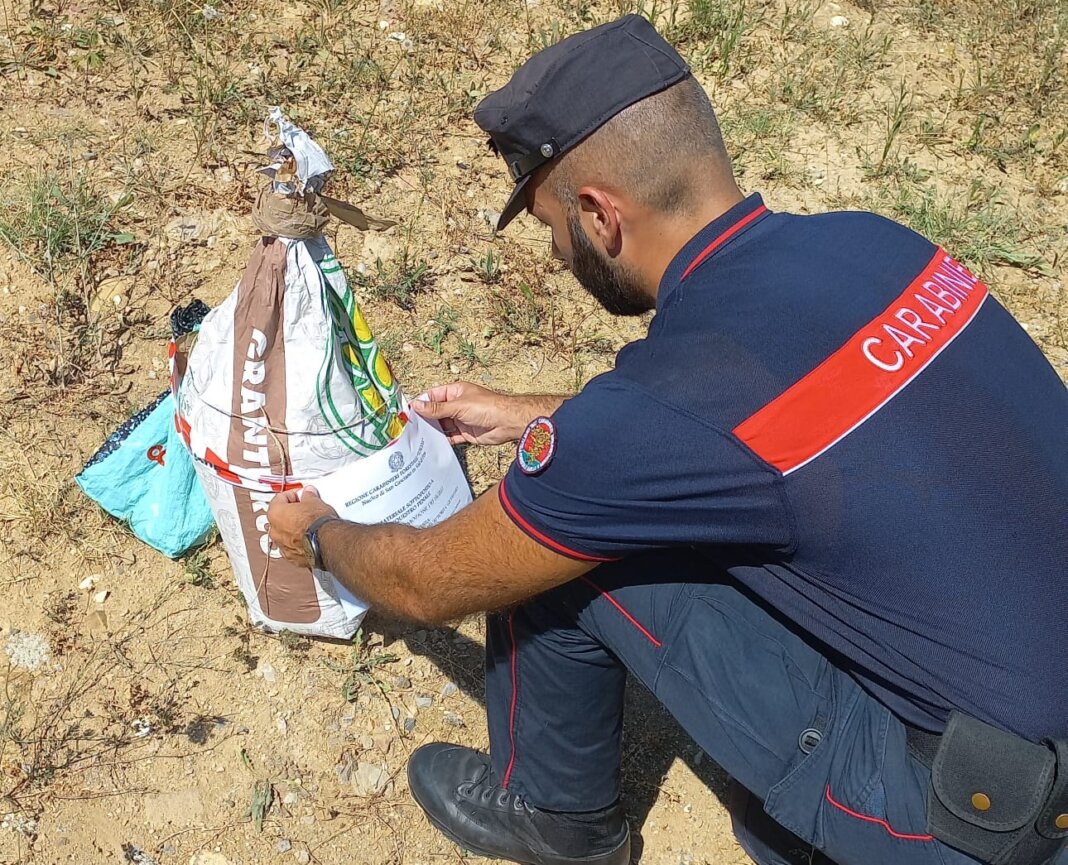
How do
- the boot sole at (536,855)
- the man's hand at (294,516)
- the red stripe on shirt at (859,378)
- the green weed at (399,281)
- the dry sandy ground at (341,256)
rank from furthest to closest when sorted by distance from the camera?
the green weed at (399,281), the dry sandy ground at (341,256), the boot sole at (536,855), the man's hand at (294,516), the red stripe on shirt at (859,378)

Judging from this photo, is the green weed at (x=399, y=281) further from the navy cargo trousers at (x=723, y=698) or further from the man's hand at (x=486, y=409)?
the navy cargo trousers at (x=723, y=698)

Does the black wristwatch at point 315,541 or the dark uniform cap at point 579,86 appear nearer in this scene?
the dark uniform cap at point 579,86

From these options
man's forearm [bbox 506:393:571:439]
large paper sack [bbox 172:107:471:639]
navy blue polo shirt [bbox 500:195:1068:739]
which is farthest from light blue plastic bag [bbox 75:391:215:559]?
navy blue polo shirt [bbox 500:195:1068:739]

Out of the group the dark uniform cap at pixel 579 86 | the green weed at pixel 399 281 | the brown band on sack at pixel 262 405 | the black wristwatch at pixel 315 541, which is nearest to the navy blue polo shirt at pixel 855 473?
the dark uniform cap at pixel 579 86

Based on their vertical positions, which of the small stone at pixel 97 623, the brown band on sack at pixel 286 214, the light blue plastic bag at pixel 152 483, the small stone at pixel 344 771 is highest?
the brown band on sack at pixel 286 214

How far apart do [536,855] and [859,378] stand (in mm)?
1238

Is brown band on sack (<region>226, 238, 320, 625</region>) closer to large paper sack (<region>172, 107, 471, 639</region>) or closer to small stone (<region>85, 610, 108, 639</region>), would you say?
large paper sack (<region>172, 107, 471, 639</region>)

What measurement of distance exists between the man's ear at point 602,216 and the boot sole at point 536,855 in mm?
1201

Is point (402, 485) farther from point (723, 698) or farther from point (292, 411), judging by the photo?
point (723, 698)

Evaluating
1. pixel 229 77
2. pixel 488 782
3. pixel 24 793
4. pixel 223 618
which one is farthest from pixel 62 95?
pixel 488 782

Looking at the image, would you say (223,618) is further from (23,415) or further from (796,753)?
(796,753)

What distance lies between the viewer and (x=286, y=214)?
1.94 metres

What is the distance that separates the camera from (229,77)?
355 cm

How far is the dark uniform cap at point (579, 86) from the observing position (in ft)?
5.96
